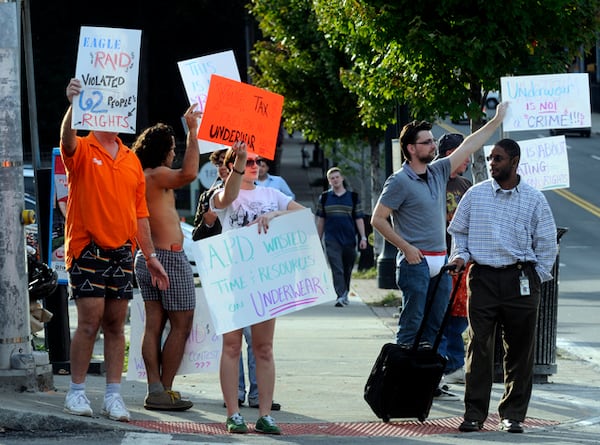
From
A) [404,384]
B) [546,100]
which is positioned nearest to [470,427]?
[404,384]

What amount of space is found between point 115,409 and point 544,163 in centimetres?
427

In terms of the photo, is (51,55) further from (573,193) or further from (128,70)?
(128,70)

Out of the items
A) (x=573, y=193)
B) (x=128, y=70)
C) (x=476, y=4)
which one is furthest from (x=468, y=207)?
(x=573, y=193)

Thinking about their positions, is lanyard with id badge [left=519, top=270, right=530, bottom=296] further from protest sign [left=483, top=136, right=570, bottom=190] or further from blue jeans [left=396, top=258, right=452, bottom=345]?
protest sign [left=483, top=136, right=570, bottom=190]

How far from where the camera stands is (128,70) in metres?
8.17

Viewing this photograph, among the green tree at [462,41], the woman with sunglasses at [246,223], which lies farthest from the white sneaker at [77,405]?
the green tree at [462,41]

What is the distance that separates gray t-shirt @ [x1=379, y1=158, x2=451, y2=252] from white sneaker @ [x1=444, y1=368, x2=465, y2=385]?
63.2 inches

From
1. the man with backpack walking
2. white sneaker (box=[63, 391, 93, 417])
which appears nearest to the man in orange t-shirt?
white sneaker (box=[63, 391, 93, 417])

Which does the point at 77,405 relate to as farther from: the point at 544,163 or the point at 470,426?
the point at 544,163

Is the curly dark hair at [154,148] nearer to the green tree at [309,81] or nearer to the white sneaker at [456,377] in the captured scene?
the white sneaker at [456,377]

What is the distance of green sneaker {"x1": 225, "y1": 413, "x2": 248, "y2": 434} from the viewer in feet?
25.8

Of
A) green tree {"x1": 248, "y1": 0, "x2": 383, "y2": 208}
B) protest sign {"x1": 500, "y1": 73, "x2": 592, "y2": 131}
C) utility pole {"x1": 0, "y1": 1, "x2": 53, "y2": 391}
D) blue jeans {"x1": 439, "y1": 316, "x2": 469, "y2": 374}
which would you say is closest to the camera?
utility pole {"x1": 0, "y1": 1, "x2": 53, "y2": 391}

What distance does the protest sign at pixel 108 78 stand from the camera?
795 cm

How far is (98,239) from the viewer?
26.0ft
